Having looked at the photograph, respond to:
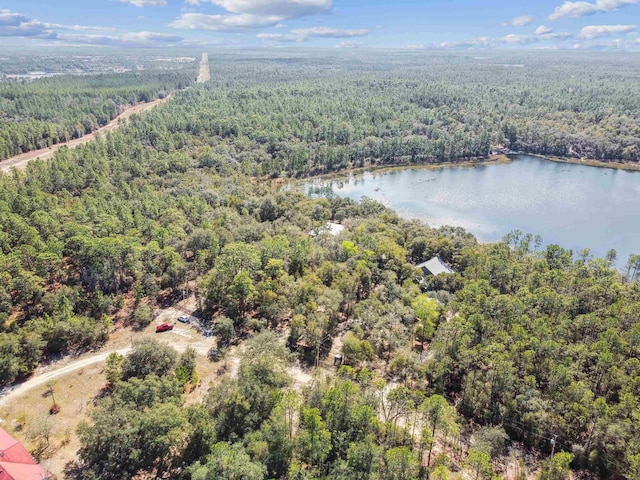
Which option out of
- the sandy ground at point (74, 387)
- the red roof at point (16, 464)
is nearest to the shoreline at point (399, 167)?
the sandy ground at point (74, 387)

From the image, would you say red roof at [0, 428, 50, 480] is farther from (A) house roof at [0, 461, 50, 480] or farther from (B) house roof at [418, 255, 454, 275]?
(B) house roof at [418, 255, 454, 275]

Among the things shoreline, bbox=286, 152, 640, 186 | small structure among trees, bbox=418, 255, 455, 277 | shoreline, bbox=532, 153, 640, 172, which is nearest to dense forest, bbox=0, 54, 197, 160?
shoreline, bbox=286, 152, 640, 186

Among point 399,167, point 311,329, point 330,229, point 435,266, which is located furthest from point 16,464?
point 399,167

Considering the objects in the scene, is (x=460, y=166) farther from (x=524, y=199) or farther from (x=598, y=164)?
(x=598, y=164)

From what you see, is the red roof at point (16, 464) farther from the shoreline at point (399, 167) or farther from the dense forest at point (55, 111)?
the dense forest at point (55, 111)

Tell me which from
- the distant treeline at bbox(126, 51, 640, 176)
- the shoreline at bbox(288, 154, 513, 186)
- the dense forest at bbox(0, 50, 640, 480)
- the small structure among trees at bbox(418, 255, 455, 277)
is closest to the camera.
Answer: the dense forest at bbox(0, 50, 640, 480)

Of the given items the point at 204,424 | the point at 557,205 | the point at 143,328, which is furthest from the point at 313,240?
the point at 557,205
